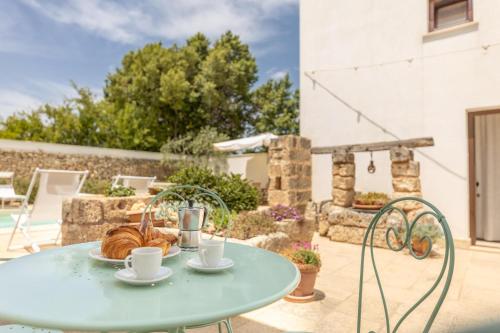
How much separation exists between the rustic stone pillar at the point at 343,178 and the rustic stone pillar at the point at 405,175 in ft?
2.56

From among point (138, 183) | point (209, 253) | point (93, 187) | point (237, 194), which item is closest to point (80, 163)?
point (93, 187)

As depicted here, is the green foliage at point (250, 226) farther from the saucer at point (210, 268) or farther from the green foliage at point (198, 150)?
the green foliage at point (198, 150)

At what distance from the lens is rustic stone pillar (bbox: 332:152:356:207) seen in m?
5.97

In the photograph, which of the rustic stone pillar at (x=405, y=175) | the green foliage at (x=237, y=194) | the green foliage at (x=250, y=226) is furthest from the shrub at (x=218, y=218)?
the rustic stone pillar at (x=405, y=175)

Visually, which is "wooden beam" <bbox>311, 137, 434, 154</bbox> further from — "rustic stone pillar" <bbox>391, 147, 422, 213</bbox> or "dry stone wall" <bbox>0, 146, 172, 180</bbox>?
"dry stone wall" <bbox>0, 146, 172, 180</bbox>

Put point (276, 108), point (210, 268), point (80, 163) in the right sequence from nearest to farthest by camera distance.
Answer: point (210, 268) → point (80, 163) → point (276, 108)

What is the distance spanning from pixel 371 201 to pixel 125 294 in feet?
17.4

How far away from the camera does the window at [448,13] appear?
18.4ft

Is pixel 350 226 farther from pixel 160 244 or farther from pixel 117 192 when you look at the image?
pixel 160 244

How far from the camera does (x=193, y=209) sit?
1538mm

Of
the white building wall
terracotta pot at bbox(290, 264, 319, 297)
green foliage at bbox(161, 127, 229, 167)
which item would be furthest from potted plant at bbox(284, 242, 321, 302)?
green foliage at bbox(161, 127, 229, 167)

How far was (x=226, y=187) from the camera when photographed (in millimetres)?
4953

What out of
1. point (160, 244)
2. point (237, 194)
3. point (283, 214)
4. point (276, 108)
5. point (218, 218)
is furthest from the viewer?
point (276, 108)

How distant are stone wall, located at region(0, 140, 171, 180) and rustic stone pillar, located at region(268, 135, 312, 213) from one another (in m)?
6.97
